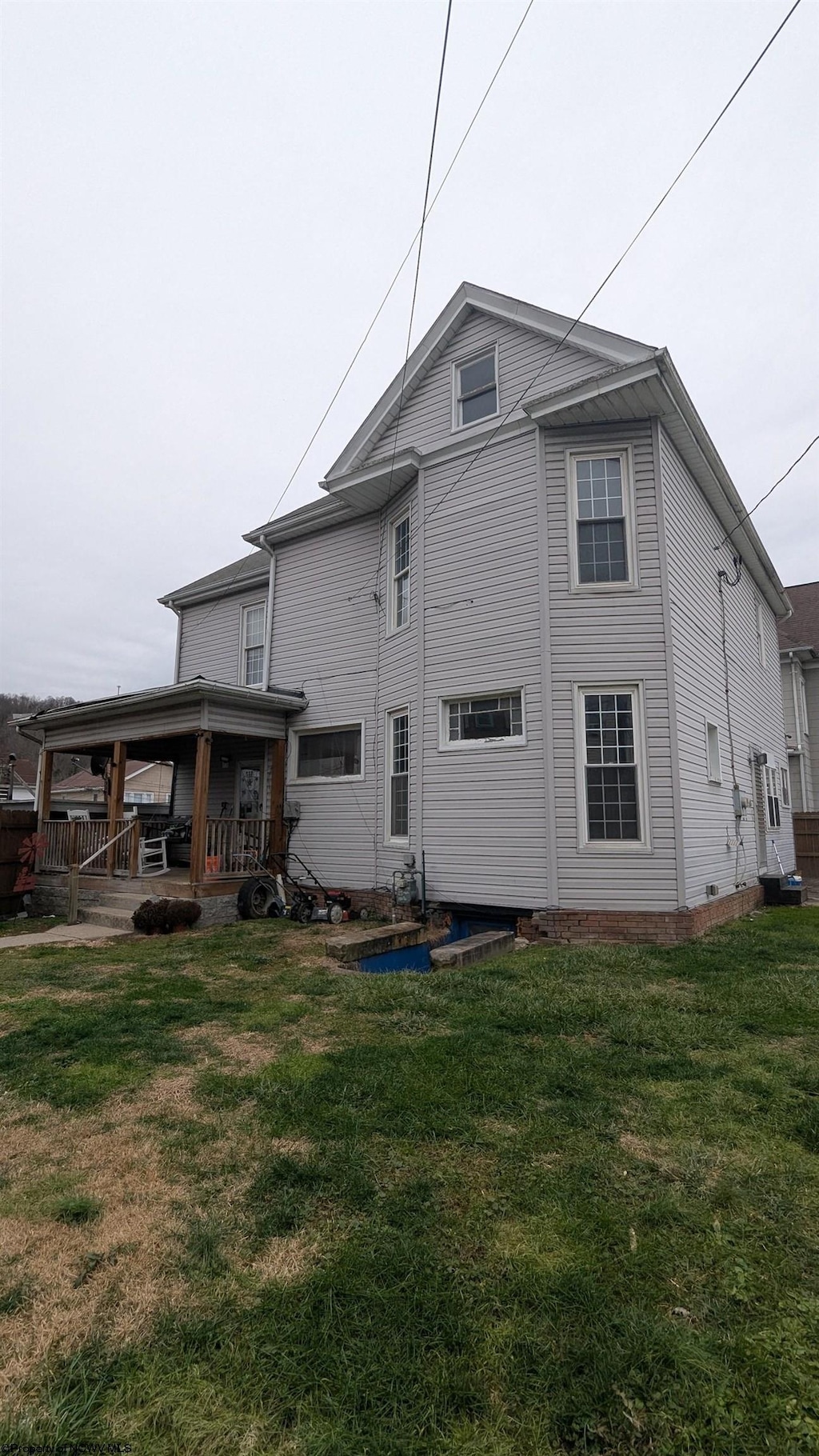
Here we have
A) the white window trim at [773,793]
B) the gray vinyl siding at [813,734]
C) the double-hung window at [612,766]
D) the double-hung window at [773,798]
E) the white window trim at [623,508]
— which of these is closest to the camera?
the double-hung window at [612,766]

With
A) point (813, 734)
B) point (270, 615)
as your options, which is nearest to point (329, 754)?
point (270, 615)

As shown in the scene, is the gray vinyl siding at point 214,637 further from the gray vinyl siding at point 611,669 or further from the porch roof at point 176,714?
the gray vinyl siding at point 611,669

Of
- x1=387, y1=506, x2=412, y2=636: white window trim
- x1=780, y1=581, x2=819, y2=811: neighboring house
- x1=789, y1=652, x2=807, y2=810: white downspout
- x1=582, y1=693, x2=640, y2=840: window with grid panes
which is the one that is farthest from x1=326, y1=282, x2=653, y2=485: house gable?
x1=789, y1=652, x2=807, y2=810: white downspout

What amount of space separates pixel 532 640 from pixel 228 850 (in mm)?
6066

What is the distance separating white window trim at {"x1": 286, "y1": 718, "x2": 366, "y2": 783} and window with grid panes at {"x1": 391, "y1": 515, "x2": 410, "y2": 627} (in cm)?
188

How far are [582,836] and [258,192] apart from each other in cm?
962

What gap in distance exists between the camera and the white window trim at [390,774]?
10.1 metres

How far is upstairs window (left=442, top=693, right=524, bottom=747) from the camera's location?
892cm

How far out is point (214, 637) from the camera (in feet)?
50.9

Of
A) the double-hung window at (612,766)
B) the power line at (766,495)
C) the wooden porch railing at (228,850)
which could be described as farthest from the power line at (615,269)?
the wooden porch railing at (228,850)

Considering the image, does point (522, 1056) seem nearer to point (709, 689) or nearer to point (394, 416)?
point (709, 689)

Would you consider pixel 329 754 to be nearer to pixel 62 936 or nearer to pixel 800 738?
pixel 62 936

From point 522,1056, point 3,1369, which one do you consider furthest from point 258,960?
point 3,1369

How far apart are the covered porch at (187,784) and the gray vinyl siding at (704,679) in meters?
6.63
